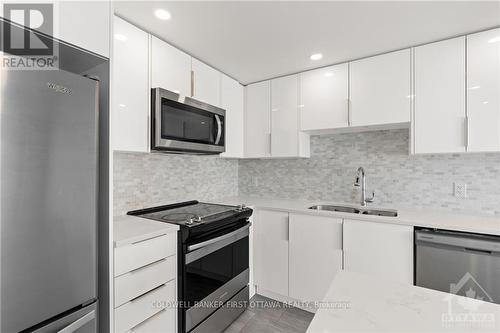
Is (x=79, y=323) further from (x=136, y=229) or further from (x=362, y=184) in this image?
(x=362, y=184)

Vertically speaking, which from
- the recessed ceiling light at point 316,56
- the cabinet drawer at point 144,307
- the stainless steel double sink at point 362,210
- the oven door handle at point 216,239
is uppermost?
the recessed ceiling light at point 316,56

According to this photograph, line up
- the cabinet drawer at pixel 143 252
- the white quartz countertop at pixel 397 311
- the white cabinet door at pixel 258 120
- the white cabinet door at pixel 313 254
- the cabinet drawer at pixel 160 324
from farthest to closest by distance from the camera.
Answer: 1. the white cabinet door at pixel 258 120
2. the white cabinet door at pixel 313 254
3. the cabinet drawer at pixel 160 324
4. the cabinet drawer at pixel 143 252
5. the white quartz countertop at pixel 397 311

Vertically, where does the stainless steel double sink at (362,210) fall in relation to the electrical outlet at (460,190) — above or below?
below

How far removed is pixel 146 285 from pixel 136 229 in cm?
33

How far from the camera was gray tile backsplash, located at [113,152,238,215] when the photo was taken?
1.95 metres

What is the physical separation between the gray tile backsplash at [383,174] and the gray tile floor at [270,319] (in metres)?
1.18

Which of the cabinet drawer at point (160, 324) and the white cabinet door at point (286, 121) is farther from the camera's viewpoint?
the white cabinet door at point (286, 121)

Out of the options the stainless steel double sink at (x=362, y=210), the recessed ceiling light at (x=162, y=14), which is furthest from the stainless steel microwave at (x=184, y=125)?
the stainless steel double sink at (x=362, y=210)

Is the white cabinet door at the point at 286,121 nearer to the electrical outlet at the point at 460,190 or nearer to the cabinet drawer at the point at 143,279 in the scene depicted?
the electrical outlet at the point at 460,190

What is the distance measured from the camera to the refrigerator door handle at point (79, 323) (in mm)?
948

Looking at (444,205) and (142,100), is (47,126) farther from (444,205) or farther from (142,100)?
(444,205)

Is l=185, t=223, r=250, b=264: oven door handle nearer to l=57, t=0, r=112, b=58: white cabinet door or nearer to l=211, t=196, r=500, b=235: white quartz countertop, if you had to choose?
l=211, t=196, r=500, b=235: white quartz countertop

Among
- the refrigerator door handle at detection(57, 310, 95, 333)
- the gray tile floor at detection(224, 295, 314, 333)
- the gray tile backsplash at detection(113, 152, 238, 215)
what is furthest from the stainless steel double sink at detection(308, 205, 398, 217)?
the refrigerator door handle at detection(57, 310, 95, 333)

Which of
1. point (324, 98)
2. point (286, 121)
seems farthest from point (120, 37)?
point (324, 98)
